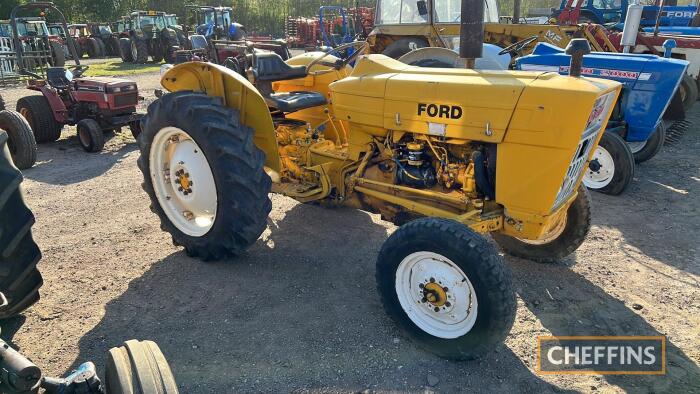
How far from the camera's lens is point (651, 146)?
6.03 metres

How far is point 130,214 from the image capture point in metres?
4.63

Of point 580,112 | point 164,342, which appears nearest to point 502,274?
point 580,112

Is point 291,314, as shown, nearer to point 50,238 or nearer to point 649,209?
point 50,238

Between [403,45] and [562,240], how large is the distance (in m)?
5.92

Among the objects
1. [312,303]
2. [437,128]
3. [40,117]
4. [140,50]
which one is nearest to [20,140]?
[40,117]

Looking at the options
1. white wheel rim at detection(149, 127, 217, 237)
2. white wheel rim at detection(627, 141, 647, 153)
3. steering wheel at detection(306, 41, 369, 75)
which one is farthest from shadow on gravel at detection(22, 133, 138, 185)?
white wheel rim at detection(627, 141, 647, 153)

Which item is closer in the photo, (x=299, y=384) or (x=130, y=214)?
(x=299, y=384)

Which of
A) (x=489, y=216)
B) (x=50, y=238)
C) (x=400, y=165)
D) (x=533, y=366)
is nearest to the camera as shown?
(x=533, y=366)

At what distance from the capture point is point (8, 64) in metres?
13.6

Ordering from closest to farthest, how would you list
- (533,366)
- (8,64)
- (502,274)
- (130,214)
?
(502,274) < (533,366) < (130,214) < (8,64)

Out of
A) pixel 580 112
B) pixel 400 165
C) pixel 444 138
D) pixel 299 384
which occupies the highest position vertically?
pixel 580 112

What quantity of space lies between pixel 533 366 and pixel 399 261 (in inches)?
34.7

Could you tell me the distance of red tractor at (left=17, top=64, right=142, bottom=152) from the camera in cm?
690

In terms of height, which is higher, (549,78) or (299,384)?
(549,78)
